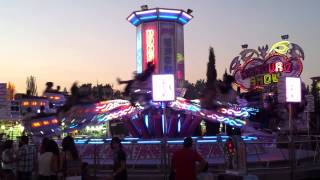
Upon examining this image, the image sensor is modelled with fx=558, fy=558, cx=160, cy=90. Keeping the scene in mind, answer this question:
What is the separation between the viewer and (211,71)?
31.0 m

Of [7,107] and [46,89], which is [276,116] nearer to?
[46,89]

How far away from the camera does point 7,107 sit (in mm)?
20109

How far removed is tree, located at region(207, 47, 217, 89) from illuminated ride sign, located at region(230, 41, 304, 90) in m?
11.1

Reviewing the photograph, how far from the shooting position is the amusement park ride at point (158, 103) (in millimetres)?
25016

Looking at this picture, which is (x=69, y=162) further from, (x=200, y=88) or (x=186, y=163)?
(x=200, y=88)

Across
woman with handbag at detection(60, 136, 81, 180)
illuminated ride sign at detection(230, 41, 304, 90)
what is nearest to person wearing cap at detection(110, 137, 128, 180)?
woman with handbag at detection(60, 136, 81, 180)

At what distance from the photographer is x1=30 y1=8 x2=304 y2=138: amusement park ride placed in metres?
25.0

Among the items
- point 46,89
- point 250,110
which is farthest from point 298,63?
point 46,89

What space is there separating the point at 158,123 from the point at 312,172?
379 inches

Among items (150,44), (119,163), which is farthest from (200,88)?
(119,163)

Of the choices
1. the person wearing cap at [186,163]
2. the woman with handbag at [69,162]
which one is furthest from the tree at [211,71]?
the person wearing cap at [186,163]

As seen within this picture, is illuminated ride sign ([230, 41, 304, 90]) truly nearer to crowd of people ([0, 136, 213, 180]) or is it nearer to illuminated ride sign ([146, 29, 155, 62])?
illuminated ride sign ([146, 29, 155, 62])

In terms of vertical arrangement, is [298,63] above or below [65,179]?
above

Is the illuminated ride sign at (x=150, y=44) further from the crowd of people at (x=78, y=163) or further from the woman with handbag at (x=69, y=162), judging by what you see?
the woman with handbag at (x=69, y=162)
